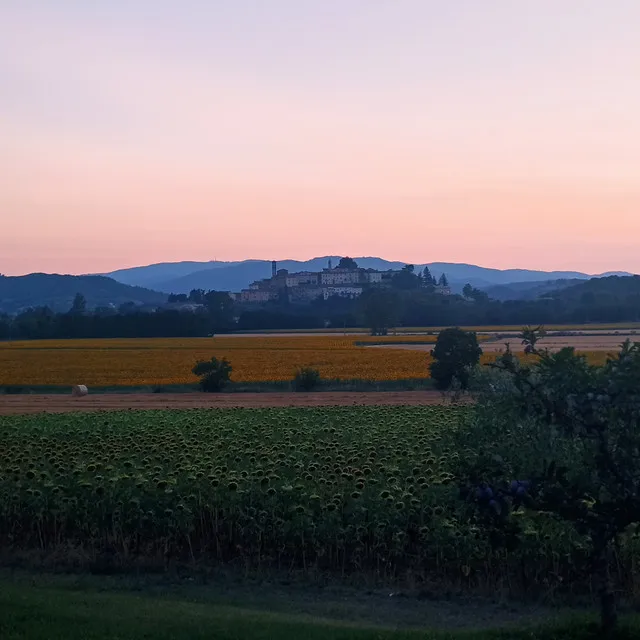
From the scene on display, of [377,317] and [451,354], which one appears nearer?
[451,354]

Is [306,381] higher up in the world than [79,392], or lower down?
higher up

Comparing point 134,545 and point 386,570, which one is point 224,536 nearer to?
point 134,545

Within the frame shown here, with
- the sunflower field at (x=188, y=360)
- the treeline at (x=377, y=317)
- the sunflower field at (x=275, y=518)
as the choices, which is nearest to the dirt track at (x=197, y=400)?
the sunflower field at (x=188, y=360)

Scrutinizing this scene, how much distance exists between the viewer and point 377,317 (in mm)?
92438

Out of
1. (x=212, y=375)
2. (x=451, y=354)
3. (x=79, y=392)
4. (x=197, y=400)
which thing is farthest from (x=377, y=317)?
(x=197, y=400)

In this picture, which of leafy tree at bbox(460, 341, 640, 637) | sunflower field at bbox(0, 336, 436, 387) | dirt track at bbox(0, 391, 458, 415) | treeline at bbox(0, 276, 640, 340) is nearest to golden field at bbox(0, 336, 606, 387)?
sunflower field at bbox(0, 336, 436, 387)

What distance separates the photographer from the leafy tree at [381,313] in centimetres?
9181

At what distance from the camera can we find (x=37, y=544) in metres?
12.0

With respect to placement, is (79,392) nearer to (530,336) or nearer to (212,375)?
(212,375)

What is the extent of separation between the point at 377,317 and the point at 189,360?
39155 millimetres

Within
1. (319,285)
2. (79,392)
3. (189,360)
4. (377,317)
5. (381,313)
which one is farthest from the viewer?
(319,285)

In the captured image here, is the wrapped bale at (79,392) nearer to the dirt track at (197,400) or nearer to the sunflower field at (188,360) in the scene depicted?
the dirt track at (197,400)

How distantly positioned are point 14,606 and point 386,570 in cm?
436

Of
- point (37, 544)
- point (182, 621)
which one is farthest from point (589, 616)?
point (37, 544)
